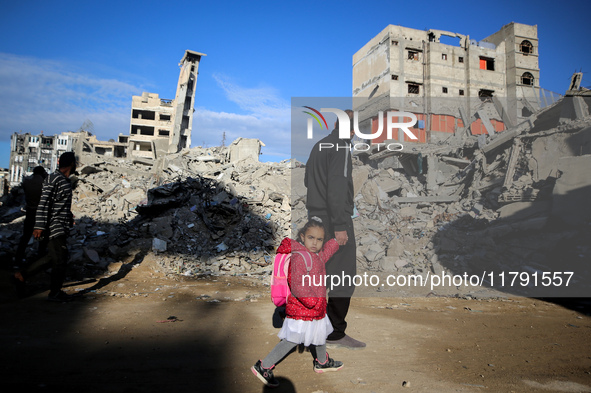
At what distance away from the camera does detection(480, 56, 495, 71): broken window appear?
30234 millimetres

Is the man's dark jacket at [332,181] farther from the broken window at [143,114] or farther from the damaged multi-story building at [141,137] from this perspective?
the broken window at [143,114]

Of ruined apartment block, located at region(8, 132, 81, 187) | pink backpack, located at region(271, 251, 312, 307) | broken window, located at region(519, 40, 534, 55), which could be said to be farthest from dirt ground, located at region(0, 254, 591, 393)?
ruined apartment block, located at region(8, 132, 81, 187)

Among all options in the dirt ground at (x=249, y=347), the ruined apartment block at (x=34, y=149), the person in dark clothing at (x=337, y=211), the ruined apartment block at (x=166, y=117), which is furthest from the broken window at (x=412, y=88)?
the ruined apartment block at (x=34, y=149)

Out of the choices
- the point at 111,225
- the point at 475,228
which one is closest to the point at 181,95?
the point at 111,225

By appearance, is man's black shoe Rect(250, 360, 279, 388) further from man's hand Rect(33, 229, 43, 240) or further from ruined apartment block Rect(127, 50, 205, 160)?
ruined apartment block Rect(127, 50, 205, 160)

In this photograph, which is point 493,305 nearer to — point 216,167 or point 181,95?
point 216,167

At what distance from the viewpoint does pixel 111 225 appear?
7742 mm

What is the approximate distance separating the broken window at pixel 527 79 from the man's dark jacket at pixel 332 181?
1417 inches

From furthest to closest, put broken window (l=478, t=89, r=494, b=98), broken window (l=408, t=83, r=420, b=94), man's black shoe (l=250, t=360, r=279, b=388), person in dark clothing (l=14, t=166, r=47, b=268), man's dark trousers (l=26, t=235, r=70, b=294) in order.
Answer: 1. broken window (l=478, t=89, r=494, b=98)
2. broken window (l=408, t=83, r=420, b=94)
3. person in dark clothing (l=14, t=166, r=47, b=268)
4. man's dark trousers (l=26, t=235, r=70, b=294)
5. man's black shoe (l=250, t=360, r=279, b=388)

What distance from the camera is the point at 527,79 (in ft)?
100

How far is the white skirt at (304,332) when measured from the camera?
2090 millimetres

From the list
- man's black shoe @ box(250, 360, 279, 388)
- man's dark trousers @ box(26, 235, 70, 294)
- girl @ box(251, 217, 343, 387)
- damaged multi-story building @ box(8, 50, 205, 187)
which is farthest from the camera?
damaged multi-story building @ box(8, 50, 205, 187)

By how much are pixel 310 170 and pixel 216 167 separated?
1176cm

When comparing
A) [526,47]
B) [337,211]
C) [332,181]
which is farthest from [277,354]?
[526,47]
